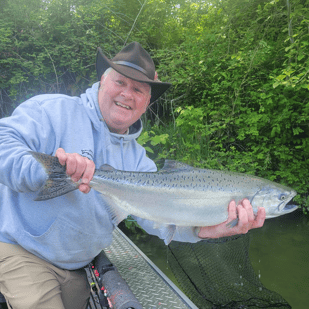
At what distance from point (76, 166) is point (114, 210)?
542 mm

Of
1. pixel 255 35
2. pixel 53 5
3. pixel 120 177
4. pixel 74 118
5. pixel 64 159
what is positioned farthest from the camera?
pixel 53 5

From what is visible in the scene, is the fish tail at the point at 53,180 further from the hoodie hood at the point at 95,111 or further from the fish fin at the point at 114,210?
the hoodie hood at the point at 95,111

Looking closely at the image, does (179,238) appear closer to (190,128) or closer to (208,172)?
(208,172)

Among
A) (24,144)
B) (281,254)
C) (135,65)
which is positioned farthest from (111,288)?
(281,254)

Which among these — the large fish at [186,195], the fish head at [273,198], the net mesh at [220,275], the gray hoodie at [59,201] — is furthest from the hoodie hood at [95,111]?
the net mesh at [220,275]

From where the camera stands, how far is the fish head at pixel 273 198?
1998mm

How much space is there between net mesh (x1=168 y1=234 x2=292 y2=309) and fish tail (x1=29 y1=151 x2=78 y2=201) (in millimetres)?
2606

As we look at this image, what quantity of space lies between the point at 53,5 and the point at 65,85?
7.16 ft

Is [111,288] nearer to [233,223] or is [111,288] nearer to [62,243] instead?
[62,243]

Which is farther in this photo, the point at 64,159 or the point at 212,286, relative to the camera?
the point at 212,286

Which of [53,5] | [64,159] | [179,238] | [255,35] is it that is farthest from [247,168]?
[53,5]

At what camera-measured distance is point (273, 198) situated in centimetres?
200

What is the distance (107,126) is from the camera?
2389 millimetres

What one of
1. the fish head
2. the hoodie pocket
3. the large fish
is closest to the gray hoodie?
the hoodie pocket
